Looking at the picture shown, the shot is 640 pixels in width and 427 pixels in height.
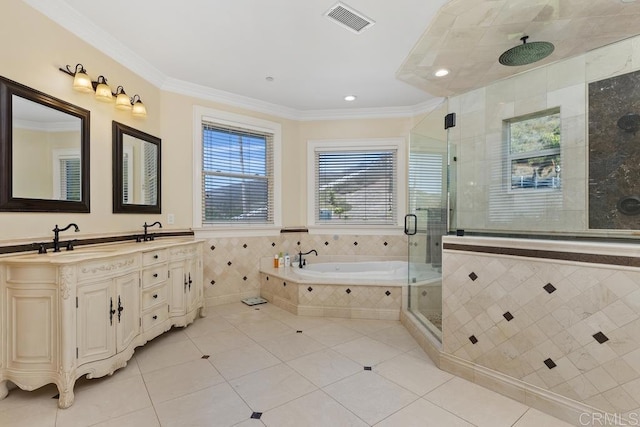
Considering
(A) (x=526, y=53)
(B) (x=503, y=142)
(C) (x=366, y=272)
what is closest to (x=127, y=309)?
(C) (x=366, y=272)

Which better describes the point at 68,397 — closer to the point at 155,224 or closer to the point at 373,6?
the point at 155,224

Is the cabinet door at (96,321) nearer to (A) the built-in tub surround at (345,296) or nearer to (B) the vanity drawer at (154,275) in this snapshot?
(B) the vanity drawer at (154,275)

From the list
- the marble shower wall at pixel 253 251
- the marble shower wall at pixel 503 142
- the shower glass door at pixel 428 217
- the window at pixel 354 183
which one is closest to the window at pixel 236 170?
the marble shower wall at pixel 253 251

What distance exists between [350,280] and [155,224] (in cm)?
228

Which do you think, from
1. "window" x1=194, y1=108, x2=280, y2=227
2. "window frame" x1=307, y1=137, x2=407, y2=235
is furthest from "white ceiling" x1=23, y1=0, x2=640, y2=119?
"window frame" x1=307, y1=137, x2=407, y2=235

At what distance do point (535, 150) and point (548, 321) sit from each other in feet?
4.04

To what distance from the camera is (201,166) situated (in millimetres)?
3723

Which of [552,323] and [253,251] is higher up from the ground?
[253,251]

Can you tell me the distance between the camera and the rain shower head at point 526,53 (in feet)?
8.44

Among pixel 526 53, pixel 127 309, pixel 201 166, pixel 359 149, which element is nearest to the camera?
pixel 127 309

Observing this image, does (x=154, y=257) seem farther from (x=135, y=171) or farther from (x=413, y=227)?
(x=413, y=227)

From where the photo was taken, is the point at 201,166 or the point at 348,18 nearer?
the point at 348,18

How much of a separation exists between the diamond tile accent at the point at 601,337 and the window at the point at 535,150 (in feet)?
3.28

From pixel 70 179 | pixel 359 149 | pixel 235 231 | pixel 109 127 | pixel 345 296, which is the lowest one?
pixel 345 296
